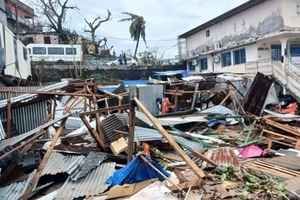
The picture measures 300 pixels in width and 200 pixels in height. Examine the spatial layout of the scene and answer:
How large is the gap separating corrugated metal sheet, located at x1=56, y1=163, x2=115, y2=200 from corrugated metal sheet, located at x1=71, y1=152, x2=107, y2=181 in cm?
8

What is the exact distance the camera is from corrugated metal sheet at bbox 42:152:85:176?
738 centimetres

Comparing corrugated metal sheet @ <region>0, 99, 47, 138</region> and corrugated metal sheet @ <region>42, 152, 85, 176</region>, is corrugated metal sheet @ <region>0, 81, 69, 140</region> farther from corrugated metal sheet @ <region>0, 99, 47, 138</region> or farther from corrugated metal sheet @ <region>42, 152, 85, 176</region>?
corrugated metal sheet @ <region>42, 152, 85, 176</region>

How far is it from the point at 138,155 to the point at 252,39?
81.5 ft

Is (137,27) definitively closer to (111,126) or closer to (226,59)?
(226,59)

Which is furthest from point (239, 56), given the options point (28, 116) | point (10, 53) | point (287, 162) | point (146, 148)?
point (146, 148)

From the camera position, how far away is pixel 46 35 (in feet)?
128

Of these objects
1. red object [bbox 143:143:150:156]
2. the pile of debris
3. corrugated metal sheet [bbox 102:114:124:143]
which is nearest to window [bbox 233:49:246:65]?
the pile of debris

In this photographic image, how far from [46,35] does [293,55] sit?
2255 centimetres

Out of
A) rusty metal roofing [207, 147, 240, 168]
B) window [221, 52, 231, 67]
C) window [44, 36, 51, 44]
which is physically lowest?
rusty metal roofing [207, 147, 240, 168]

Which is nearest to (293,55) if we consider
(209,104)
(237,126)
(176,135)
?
(209,104)

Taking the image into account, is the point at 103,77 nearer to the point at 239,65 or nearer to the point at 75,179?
the point at 239,65

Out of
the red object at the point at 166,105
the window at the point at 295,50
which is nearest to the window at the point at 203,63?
the window at the point at 295,50

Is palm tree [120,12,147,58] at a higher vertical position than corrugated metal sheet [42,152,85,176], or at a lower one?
higher

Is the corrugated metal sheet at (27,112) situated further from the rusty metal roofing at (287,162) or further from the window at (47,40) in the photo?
the window at (47,40)
